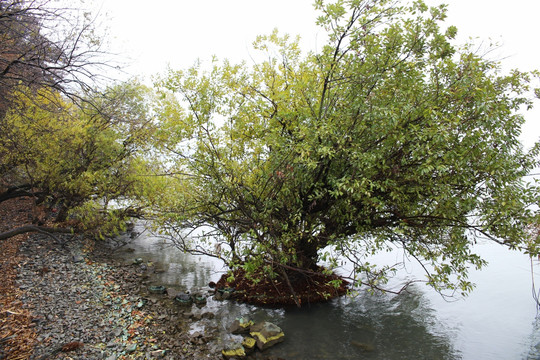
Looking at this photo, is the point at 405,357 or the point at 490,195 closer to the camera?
the point at 490,195

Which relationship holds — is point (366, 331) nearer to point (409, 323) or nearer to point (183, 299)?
point (409, 323)

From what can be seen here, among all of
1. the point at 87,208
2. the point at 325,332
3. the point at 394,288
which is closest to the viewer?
the point at 325,332

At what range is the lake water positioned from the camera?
821cm

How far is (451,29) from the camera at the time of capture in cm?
673

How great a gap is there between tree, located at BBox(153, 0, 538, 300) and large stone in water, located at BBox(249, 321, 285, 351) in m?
1.72

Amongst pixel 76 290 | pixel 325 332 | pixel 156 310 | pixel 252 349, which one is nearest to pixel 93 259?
pixel 76 290

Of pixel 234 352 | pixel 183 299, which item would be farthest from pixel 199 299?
pixel 234 352

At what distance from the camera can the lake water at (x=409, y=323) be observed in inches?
323

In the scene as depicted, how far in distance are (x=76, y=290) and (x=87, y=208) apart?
2780 millimetres

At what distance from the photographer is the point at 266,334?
27.7ft

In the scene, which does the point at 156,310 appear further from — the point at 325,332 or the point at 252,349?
Answer: the point at 325,332

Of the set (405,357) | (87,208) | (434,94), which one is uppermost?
(434,94)

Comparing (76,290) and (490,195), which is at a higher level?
(490,195)

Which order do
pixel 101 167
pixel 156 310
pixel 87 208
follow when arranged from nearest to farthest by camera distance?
1. pixel 156 310
2. pixel 87 208
3. pixel 101 167
